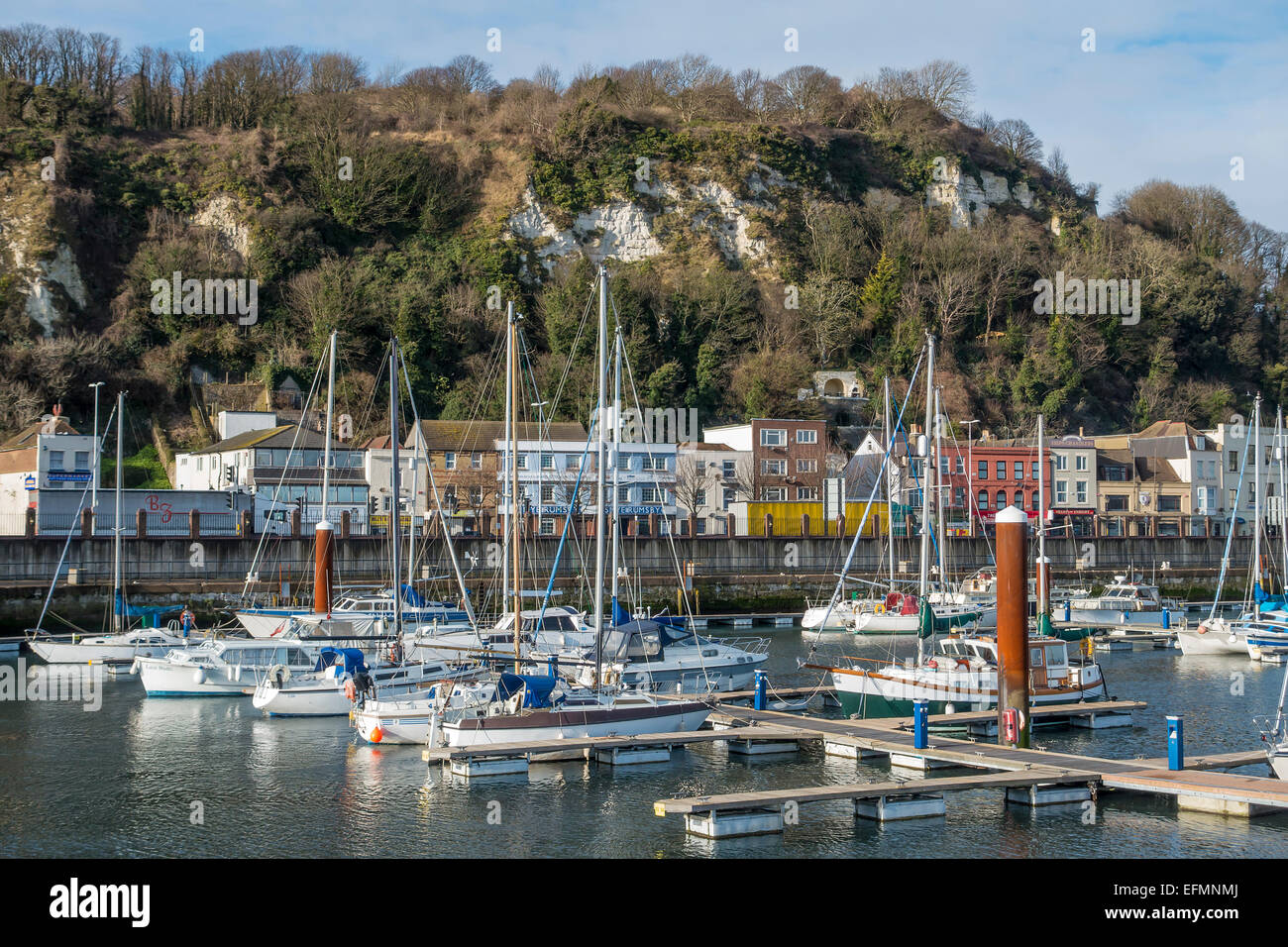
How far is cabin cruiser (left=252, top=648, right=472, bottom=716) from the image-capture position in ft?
107

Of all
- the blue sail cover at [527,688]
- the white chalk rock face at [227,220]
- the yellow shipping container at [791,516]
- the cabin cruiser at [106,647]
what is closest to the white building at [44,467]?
the cabin cruiser at [106,647]

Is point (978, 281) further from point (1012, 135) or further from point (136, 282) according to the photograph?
point (136, 282)

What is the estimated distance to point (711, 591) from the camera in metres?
60.4

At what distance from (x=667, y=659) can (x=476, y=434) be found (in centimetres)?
3830

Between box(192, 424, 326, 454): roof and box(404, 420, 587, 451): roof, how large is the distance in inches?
205

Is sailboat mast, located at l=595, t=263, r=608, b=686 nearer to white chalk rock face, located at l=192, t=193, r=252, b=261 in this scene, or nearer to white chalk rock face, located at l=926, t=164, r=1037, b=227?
white chalk rock face, located at l=192, t=193, r=252, b=261

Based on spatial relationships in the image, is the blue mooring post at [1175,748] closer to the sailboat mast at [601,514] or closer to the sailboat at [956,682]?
the sailboat at [956,682]

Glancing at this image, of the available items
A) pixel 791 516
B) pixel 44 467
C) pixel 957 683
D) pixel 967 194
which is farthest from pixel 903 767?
pixel 967 194

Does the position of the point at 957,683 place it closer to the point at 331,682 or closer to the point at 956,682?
the point at 956,682

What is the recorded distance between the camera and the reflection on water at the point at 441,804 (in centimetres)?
2086

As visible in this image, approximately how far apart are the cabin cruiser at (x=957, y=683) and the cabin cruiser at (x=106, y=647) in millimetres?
22376

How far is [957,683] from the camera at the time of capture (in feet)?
104

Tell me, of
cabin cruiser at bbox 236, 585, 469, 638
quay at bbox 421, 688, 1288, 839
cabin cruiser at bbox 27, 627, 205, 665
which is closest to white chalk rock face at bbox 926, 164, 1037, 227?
cabin cruiser at bbox 236, 585, 469, 638

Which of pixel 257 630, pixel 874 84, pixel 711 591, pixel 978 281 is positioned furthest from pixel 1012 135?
pixel 257 630
